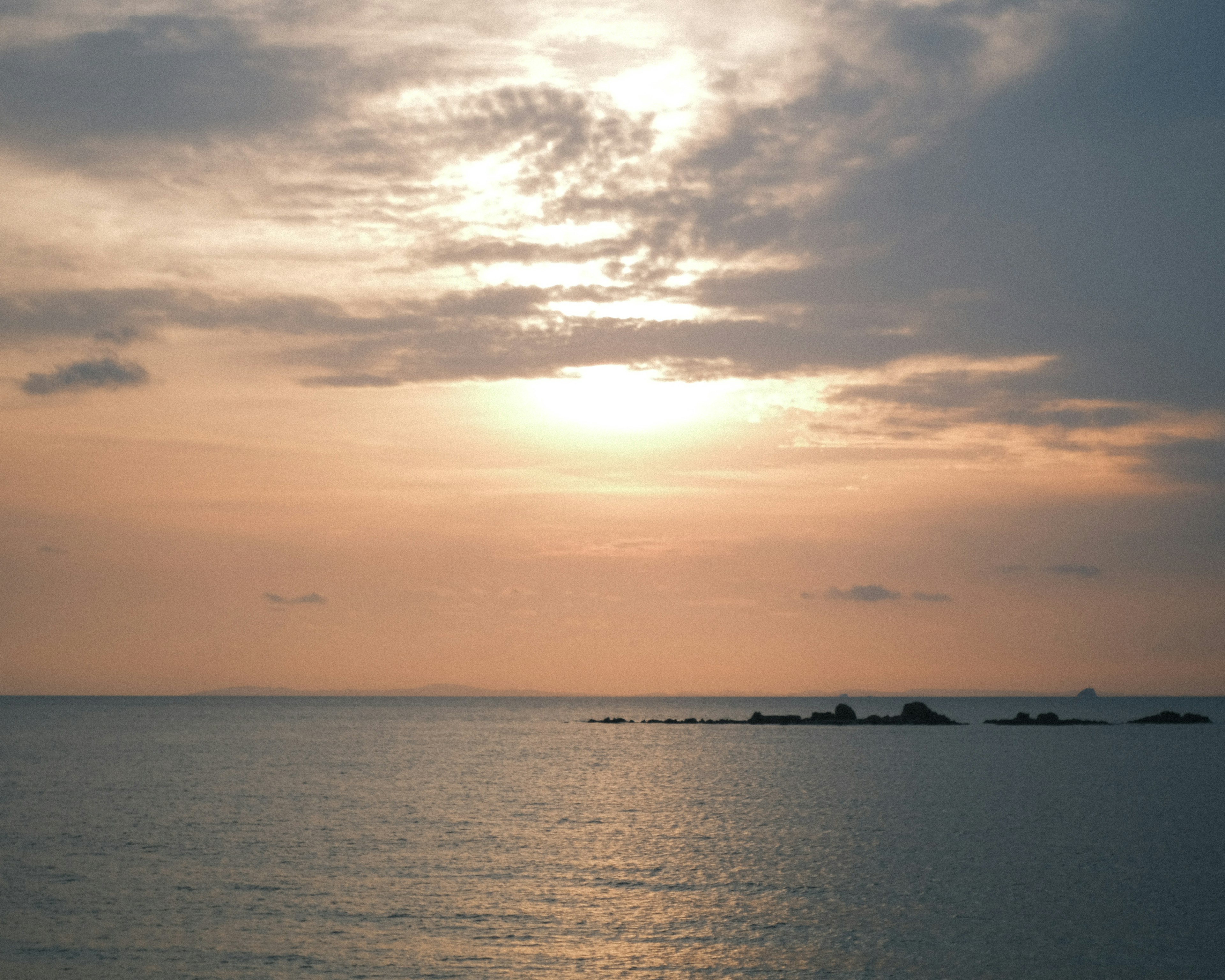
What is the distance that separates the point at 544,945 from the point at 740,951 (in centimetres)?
656

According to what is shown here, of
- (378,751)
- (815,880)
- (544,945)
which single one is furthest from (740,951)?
(378,751)

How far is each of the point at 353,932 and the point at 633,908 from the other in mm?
10894

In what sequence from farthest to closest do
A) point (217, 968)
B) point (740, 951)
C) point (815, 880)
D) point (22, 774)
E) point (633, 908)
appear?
point (22, 774) < point (815, 880) < point (633, 908) < point (740, 951) < point (217, 968)

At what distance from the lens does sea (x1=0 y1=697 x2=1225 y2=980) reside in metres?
34.2

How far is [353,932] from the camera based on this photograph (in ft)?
121

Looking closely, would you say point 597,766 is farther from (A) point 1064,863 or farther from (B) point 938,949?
(B) point 938,949

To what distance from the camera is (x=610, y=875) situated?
48.2m

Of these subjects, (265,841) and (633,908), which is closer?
(633,908)

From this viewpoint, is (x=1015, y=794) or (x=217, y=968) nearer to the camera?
(x=217, y=968)

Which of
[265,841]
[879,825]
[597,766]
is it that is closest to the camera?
[265,841]

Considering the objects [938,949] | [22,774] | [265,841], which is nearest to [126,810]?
[265,841]

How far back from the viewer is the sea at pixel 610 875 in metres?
34.2

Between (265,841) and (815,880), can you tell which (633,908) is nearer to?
(815,880)

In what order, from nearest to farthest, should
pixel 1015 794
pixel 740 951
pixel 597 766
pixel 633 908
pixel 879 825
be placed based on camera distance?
pixel 740 951, pixel 633 908, pixel 879 825, pixel 1015 794, pixel 597 766
